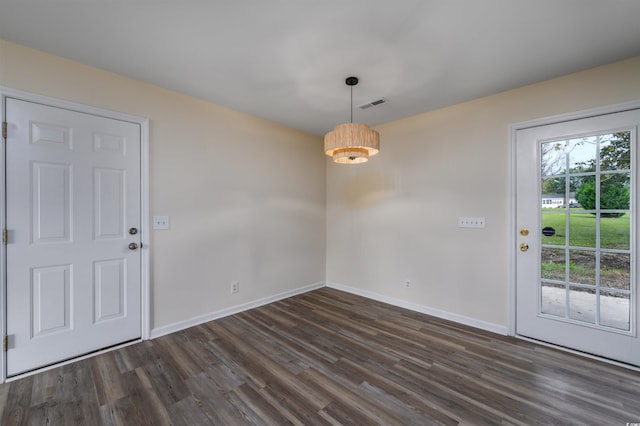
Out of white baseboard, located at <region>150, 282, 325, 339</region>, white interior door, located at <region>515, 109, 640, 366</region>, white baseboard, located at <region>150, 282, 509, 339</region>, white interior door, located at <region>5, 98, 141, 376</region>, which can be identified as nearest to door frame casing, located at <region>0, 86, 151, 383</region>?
white interior door, located at <region>5, 98, 141, 376</region>

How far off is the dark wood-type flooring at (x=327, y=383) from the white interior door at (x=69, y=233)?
0.87 ft

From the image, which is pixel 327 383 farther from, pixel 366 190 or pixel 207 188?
pixel 366 190

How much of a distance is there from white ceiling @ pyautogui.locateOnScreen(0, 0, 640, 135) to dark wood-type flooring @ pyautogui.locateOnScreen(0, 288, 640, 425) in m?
2.59

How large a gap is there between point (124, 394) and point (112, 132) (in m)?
2.21

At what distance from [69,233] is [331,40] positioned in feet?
8.89

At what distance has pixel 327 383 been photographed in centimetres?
201

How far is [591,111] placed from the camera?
2361mm

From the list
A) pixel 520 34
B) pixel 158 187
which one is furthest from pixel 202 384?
pixel 520 34

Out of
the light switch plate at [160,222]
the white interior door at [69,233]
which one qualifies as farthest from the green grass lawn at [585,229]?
the white interior door at [69,233]

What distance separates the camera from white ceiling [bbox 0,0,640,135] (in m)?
1.69

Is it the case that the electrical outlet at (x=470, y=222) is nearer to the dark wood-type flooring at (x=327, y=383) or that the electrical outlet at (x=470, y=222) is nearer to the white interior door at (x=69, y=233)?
the dark wood-type flooring at (x=327, y=383)

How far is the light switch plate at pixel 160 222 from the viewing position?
2718mm

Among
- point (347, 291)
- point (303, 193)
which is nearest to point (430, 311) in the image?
point (347, 291)

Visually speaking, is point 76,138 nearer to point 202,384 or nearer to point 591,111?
point 202,384
